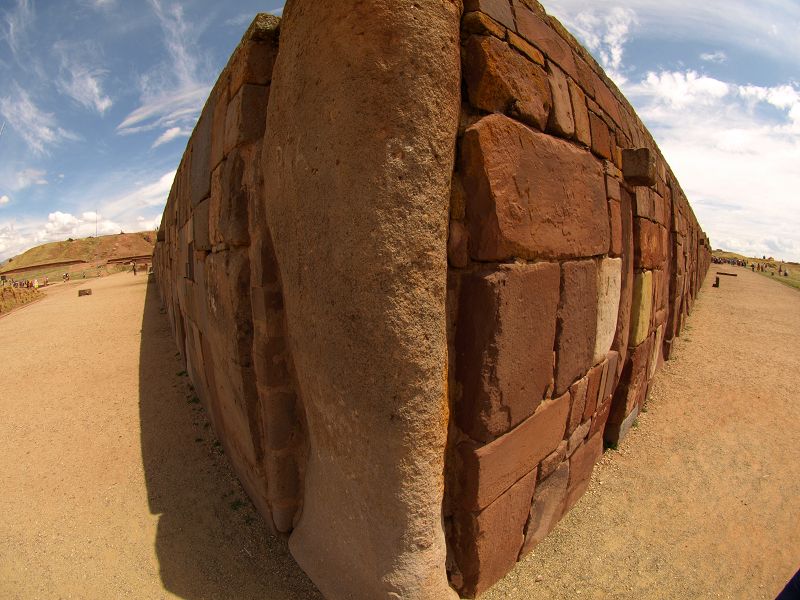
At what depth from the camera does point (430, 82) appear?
4.55ft

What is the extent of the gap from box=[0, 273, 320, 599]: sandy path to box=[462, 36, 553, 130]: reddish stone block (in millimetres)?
2460

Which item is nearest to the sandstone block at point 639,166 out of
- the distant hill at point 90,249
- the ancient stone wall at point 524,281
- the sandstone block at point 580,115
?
the ancient stone wall at point 524,281

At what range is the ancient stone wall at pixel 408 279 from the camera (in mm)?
1403


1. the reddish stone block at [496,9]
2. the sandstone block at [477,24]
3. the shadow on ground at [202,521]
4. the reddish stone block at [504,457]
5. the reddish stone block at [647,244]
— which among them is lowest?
the shadow on ground at [202,521]

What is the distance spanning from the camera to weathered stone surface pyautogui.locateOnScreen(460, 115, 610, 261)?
1.58 meters

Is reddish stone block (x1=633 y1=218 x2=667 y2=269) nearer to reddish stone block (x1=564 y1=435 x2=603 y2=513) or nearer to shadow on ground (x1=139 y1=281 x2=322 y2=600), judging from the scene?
reddish stone block (x1=564 y1=435 x2=603 y2=513)

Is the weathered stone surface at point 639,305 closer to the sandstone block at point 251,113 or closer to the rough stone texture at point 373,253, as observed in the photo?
the rough stone texture at point 373,253

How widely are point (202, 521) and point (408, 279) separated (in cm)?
217

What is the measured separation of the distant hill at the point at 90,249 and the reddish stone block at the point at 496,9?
46.8 m

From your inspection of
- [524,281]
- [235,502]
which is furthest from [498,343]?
[235,502]

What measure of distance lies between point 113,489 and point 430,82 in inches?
130


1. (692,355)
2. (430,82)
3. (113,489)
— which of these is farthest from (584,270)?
(692,355)

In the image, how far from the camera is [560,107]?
6.79 feet

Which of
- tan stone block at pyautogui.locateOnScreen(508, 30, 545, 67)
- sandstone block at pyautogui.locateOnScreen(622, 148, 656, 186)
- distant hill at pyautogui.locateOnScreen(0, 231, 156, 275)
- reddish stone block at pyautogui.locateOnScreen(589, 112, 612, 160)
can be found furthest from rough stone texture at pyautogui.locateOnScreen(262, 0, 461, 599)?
distant hill at pyautogui.locateOnScreen(0, 231, 156, 275)
